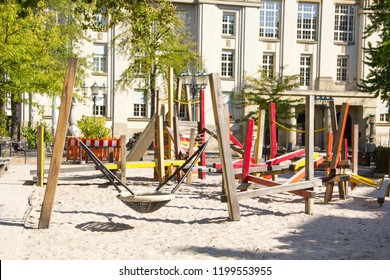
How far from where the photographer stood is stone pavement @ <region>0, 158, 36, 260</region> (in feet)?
24.4

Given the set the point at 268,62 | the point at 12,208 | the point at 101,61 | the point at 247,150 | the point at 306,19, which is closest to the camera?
the point at 12,208

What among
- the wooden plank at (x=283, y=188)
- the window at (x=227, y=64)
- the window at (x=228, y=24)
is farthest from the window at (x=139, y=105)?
the wooden plank at (x=283, y=188)

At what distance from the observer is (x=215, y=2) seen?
44.0 m

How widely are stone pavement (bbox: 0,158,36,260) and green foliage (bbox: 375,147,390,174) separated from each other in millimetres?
11192

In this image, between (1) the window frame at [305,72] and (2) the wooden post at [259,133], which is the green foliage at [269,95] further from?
(2) the wooden post at [259,133]

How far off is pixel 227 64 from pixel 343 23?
957cm

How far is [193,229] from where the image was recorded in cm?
945

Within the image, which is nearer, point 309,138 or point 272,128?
point 309,138

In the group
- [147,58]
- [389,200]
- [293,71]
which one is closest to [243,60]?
[293,71]

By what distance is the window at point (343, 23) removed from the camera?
46219 millimetres

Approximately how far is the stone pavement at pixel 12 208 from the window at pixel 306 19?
3177 cm

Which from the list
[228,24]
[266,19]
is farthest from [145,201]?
[266,19]

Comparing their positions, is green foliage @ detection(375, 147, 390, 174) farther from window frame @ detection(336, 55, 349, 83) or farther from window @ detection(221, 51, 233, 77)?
window frame @ detection(336, 55, 349, 83)

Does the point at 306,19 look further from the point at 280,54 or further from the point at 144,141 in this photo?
the point at 144,141
